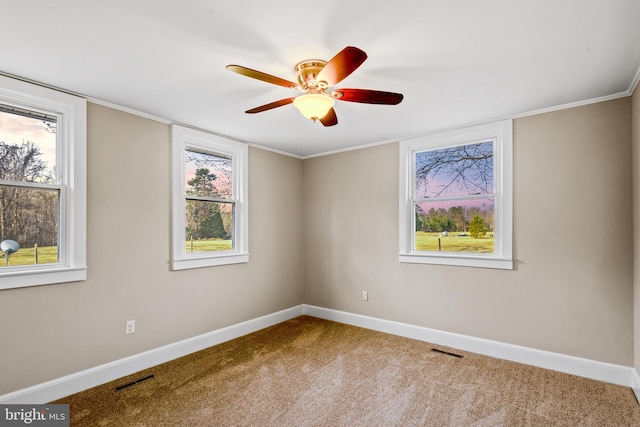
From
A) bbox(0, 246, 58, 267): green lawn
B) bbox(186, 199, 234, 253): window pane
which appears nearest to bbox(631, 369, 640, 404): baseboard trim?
bbox(186, 199, 234, 253): window pane

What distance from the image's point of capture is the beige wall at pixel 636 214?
8.41 ft

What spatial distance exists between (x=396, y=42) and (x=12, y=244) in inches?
120

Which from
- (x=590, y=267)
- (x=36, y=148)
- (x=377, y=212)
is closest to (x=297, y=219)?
(x=377, y=212)

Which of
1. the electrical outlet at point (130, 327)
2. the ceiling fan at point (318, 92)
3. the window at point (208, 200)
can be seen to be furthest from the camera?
the window at point (208, 200)

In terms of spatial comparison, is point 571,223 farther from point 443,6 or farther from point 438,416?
point 443,6

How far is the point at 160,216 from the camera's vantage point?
332cm

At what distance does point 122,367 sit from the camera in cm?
294

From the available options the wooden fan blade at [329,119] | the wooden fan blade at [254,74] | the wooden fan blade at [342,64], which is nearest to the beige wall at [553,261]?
the wooden fan blade at [329,119]

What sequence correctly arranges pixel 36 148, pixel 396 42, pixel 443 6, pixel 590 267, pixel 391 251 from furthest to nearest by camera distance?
pixel 391 251
pixel 590 267
pixel 36 148
pixel 396 42
pixel 443 6

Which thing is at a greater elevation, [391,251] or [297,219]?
[297,219]

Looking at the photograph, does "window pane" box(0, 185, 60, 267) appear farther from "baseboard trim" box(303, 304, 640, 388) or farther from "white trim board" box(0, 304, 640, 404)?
"baseboard trim" box(303, 304, 640, 388)

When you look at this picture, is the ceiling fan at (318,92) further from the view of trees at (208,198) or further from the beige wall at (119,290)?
the view of trees at (208,198)

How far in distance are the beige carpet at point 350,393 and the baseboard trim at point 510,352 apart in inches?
3.6

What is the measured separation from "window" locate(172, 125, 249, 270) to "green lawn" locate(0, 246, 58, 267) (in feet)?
3.18
